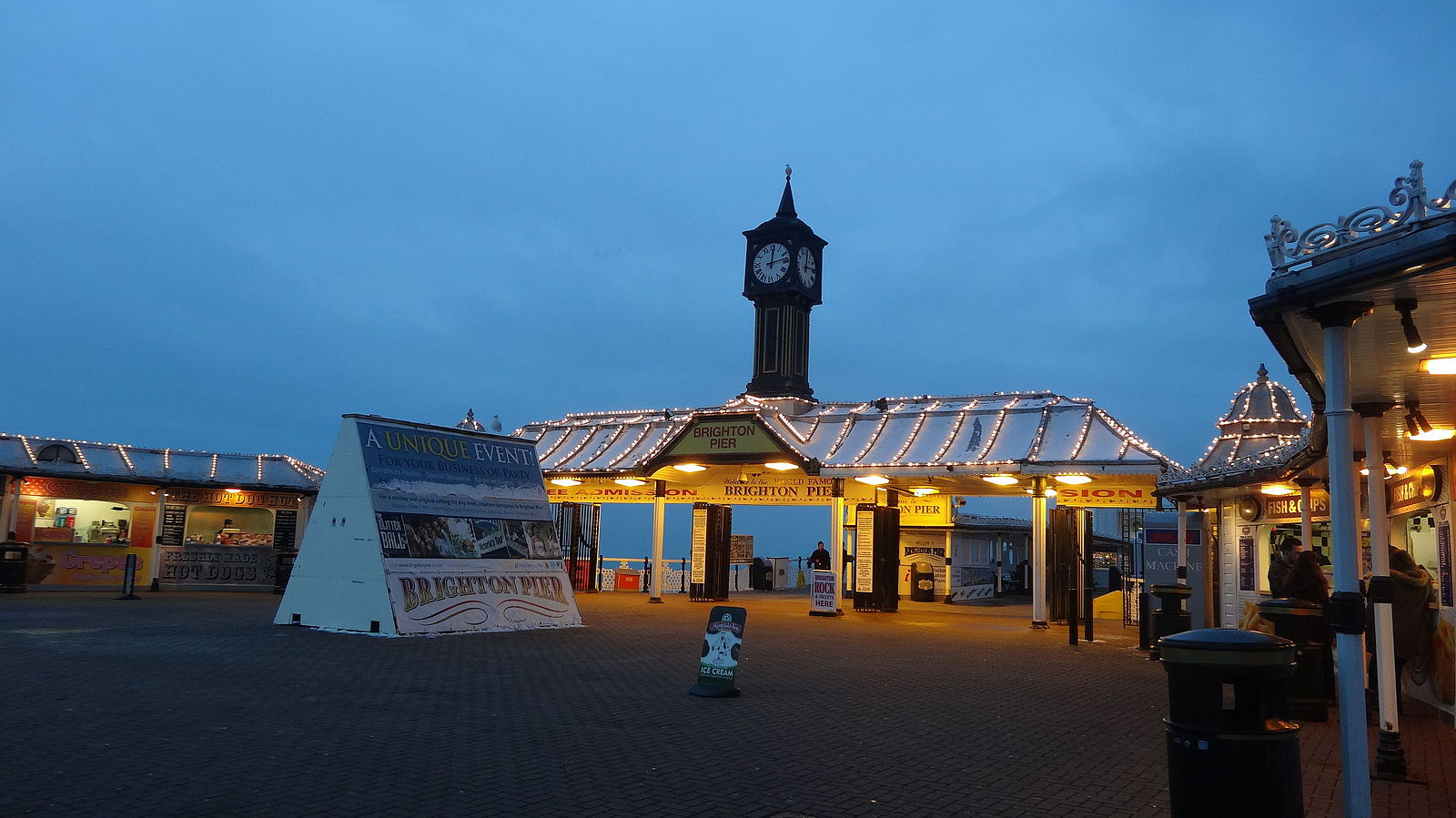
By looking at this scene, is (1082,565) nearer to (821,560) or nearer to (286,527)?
(821,560)

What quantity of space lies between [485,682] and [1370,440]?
344 inches

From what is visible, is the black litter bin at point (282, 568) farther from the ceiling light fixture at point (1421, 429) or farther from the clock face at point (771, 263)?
the ceiling light fixture at point (1421, 429)

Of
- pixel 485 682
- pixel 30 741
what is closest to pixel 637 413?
pixel 485 682

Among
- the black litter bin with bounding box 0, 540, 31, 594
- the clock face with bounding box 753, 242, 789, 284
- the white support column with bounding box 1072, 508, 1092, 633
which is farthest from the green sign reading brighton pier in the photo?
the clock face with bounding box 753, 242, 789, 284

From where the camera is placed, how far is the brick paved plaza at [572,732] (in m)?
5.91

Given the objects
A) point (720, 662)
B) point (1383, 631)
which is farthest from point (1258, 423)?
point (720, 662)

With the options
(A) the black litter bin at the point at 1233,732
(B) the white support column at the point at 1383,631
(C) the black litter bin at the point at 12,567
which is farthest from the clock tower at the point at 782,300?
(A) the black litter bin at the point at 1233,732

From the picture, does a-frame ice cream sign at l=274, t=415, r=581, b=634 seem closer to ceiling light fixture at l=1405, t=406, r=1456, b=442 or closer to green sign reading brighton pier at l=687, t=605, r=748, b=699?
green sign reading brighton pier at l=687, t=605, r=748, b=699

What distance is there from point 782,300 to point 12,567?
2173 centimetres

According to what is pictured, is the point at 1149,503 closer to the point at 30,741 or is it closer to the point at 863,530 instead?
the point at 863,530

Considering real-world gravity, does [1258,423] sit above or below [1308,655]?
above

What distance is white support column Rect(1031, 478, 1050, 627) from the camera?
20.3m

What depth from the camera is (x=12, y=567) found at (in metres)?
23.3

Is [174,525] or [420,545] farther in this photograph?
[174,525]
